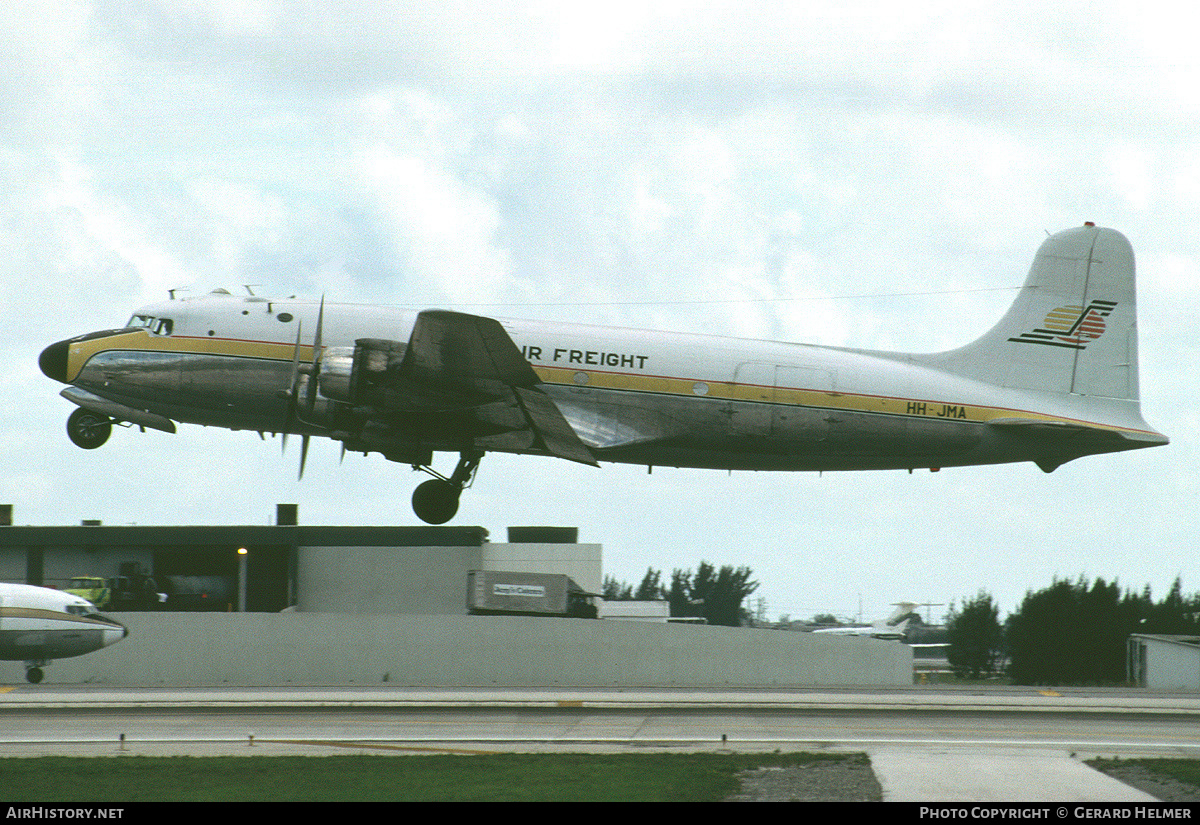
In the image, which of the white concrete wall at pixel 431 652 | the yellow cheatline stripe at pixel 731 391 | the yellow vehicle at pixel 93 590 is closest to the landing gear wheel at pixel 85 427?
the yellow cheatline stripe at pixel 731 391

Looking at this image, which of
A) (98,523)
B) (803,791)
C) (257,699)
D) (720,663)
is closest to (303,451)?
(257,699)

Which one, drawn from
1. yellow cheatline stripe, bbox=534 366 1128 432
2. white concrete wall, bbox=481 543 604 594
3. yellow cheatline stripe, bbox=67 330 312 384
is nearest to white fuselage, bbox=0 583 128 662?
yellow cheatline stripe, bbox=67 330 312 384

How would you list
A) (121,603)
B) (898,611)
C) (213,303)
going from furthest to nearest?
(898,611) < (121,603) < (213,303)

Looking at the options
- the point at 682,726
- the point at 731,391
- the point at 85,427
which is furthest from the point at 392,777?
the point at 85,427

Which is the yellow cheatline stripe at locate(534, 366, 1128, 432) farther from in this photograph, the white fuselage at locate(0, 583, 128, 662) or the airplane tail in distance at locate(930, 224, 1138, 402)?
the white fuselage at locate(0, 583, 128, 662)

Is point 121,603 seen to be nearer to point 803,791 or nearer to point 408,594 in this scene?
point 408,594

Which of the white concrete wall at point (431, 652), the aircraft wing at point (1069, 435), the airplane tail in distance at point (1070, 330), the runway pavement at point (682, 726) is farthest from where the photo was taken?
the white concrete wall at point (431, 652)

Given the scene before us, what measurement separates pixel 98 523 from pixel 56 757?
33953mm

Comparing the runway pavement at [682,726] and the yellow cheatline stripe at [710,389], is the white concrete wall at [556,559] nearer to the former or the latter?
the runway pavement at [682,726]

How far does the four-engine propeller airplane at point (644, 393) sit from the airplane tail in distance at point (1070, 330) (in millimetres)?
52

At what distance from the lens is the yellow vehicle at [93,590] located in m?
47.9

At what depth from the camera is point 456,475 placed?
3095cm

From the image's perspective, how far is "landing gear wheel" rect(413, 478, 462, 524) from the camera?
102ft

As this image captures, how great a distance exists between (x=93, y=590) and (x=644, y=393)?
29989 mm
